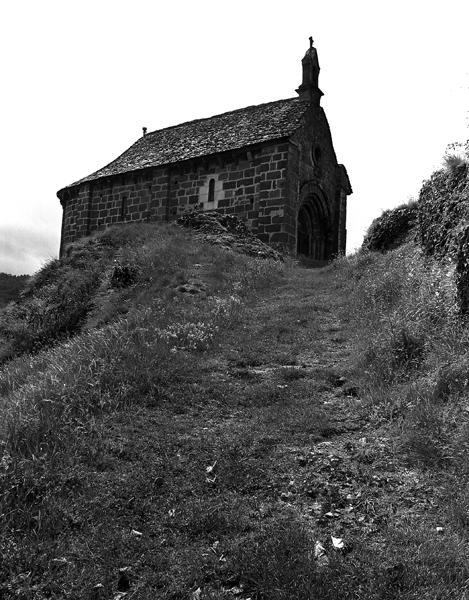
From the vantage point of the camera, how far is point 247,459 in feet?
16.6

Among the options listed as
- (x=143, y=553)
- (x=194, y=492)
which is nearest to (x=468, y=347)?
(x=194, y=492)

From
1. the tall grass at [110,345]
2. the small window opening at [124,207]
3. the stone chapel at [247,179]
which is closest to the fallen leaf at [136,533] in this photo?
the tall grass at [110,345]

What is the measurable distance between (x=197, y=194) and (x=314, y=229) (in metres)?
6.36

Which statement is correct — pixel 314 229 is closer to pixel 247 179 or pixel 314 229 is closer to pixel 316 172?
pixel 316 172

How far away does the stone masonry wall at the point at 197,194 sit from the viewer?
22.7 m

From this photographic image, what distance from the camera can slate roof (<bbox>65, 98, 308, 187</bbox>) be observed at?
24.0 m

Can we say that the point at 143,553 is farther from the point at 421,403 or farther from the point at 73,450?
the point at 421,403

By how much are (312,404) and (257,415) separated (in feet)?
2.43

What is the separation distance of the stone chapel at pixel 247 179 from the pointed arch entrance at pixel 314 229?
53mm

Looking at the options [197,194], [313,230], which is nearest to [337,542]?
[197,194]

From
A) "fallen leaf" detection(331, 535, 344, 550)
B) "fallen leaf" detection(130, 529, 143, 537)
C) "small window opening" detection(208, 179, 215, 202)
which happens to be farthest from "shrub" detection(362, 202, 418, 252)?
"fallen leaf" detection(130, 529, 143, 537)

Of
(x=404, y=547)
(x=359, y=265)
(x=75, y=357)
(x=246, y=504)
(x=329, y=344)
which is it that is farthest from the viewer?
(x=359, y=265)

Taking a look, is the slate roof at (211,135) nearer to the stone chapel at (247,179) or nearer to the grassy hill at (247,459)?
the stone chapel at (247,179)

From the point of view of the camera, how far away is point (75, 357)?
7.60 metres
